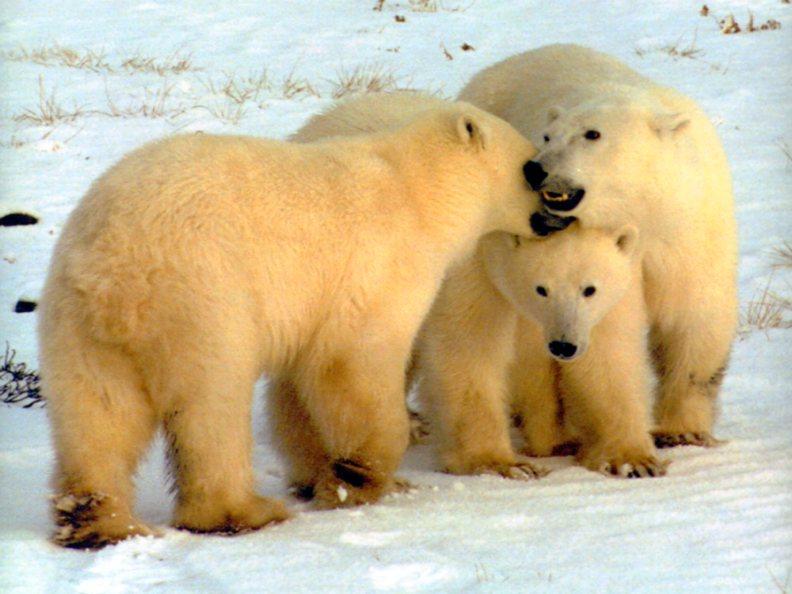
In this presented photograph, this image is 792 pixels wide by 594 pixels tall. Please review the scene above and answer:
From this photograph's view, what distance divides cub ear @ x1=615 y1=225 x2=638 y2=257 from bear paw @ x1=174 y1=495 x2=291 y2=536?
76.1 inches

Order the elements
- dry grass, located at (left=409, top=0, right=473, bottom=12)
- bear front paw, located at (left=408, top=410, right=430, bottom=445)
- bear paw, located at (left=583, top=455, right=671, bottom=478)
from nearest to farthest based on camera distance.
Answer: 1. bear paw, located at (left=583, top=455, right=671, bottom=478)
2. bear front paw, located at (left=408, top=410, right=430, bottom=445)
3. dry grass, located at (left=409, top=0, right=473, bottom=12)

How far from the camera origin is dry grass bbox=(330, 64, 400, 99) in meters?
11.4

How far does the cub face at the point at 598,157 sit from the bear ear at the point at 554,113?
0.07m

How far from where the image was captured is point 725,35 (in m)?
12.6

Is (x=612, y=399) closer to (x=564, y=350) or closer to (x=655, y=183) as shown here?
(x=564, y=350)

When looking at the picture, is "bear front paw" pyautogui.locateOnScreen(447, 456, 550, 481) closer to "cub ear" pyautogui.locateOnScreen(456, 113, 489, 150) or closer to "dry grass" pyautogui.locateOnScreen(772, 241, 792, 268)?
"cub ear" pyautogui.locateOnScreen(456, 113, 489, 150)

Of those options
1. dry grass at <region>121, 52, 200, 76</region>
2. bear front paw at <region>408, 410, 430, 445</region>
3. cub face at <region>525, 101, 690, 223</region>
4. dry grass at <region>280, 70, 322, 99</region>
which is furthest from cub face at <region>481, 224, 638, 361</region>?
dry grass at <region>121, 52, 200, 76</region>

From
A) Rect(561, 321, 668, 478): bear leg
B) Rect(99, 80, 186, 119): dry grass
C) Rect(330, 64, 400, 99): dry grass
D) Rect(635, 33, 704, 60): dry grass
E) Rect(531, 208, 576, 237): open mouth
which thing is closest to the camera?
Rect(531, 208, 576, 237): open mouth

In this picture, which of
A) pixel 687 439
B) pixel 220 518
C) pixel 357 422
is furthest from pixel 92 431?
pixel 687 439

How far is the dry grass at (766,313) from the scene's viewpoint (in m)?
7.59

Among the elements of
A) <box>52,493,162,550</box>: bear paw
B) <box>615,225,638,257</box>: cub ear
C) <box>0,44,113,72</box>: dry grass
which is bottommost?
<box>0,44,113,72</box>: dry grass

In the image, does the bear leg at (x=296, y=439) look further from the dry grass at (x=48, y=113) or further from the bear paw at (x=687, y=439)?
the dry grass at (x=48, y=113)

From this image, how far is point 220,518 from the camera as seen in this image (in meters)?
4.78

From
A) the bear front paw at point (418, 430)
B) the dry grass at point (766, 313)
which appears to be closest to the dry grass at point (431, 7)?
the dry grass at point (766, 313)
